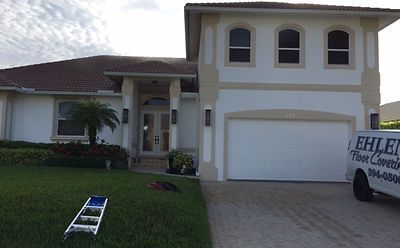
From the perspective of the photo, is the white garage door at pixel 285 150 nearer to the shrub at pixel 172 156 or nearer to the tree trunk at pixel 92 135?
the shrub at pixel 172 156

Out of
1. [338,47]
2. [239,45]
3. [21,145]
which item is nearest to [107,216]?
[239,45]

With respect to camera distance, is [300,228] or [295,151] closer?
[300,228]

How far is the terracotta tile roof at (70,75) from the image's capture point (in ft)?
59.2

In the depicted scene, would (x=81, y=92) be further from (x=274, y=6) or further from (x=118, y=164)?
(x=274, y=6)

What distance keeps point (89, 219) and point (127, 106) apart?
428 inches

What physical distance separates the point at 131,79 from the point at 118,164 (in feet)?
13.1

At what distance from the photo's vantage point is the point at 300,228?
7.67 m

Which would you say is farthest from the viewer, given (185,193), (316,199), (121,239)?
(316,199)

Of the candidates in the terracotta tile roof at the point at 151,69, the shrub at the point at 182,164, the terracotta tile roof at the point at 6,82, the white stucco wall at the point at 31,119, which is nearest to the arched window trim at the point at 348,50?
the terracotta tile roof at the point at 151,69

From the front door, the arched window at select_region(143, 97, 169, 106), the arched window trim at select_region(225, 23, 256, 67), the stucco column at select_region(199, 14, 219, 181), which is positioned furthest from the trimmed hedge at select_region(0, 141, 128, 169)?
the arched window trim at select_region(225, 23, 256, 67)

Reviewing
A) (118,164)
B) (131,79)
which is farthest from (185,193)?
(131,79)

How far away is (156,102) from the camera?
19828 millimetres

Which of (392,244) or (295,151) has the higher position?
(295,151)

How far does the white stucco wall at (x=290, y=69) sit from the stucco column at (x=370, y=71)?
220mm
